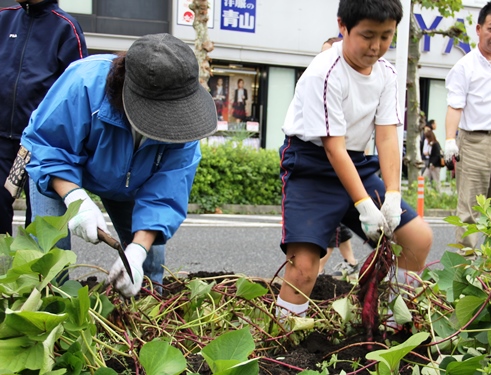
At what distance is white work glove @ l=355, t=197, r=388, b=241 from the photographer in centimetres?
247

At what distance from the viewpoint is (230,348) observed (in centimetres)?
149

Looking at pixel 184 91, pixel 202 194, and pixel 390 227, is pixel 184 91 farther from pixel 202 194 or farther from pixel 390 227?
pixel 202 194

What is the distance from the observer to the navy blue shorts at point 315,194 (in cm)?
263

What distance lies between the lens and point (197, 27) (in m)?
10.1

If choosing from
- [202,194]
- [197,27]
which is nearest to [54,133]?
[202,194]

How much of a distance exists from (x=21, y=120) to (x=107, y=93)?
107cm

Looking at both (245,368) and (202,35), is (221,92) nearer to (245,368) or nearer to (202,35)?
(202,35)

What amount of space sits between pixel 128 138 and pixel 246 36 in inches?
538

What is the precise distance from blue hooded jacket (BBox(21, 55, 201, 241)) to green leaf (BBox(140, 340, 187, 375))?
3.16 feet

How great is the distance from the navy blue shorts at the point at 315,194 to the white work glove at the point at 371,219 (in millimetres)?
140

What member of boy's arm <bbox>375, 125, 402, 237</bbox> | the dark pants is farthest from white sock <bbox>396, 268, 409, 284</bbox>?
the dark pants

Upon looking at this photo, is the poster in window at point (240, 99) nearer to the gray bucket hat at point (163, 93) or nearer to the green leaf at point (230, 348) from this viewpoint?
the gray bucket hat at point (163, 93)

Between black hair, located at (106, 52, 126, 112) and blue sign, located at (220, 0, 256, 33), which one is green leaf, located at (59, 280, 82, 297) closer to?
black hair, located at (106, 52, 126, 112)

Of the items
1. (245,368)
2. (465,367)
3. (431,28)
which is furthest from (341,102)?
(431,28)
